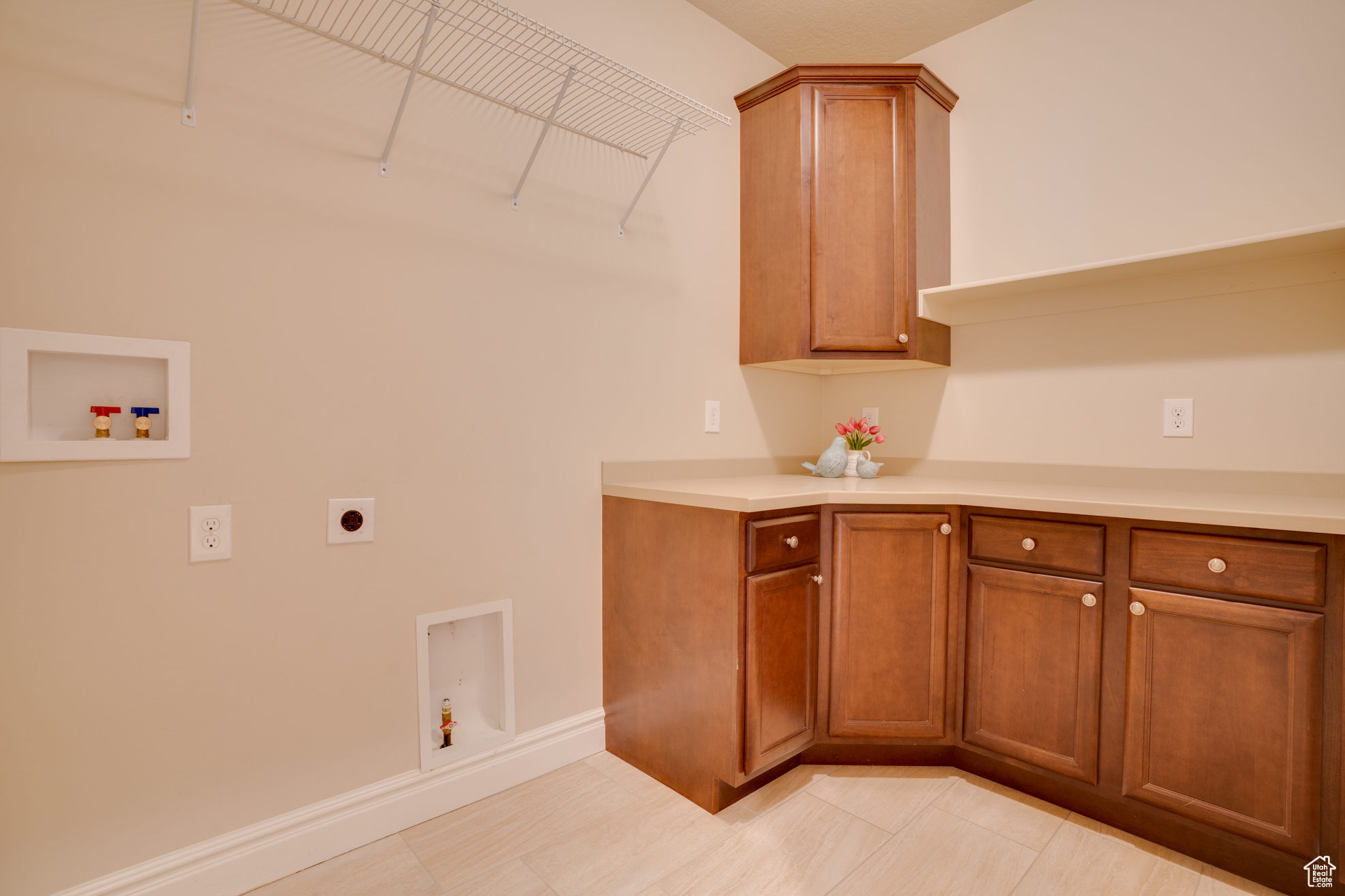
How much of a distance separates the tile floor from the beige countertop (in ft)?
2.66

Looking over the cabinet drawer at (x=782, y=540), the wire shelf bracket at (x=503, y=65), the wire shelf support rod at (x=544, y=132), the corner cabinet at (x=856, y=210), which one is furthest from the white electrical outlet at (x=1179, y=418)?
the wire shelf support rod at (x=544, y=132)

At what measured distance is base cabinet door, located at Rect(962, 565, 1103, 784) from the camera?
1576 mm

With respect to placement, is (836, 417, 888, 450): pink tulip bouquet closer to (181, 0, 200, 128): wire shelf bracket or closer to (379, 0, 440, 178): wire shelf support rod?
(379, 0, 440, 178): wire shelf support rod

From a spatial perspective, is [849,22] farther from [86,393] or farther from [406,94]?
[86,393]

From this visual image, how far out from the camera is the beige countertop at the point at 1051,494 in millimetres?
1371

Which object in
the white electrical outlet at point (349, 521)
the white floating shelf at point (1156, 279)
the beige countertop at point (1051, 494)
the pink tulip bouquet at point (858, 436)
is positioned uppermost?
the white floating shelf at point (1156, 279)

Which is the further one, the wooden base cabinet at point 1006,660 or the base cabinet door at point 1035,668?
the base cabinet door at point 1035,668

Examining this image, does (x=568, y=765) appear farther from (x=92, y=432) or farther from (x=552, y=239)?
(x=552, y=239)

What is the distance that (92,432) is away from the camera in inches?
47.9

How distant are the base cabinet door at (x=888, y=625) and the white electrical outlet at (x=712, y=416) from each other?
64 cm

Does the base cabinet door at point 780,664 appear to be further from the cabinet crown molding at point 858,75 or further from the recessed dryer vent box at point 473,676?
the cabinet crown molding at point 858,75

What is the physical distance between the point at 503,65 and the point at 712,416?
4.17ft

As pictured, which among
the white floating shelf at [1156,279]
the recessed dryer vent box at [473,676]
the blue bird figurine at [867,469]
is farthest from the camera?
the blue bird figurine at [867,469]

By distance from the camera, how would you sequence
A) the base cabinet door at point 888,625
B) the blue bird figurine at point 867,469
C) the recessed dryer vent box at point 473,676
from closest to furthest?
the recessed dryer vent box at point 473,676 < the base cabinet door at point 888,625 < the blue bird figurine at point 867,469
